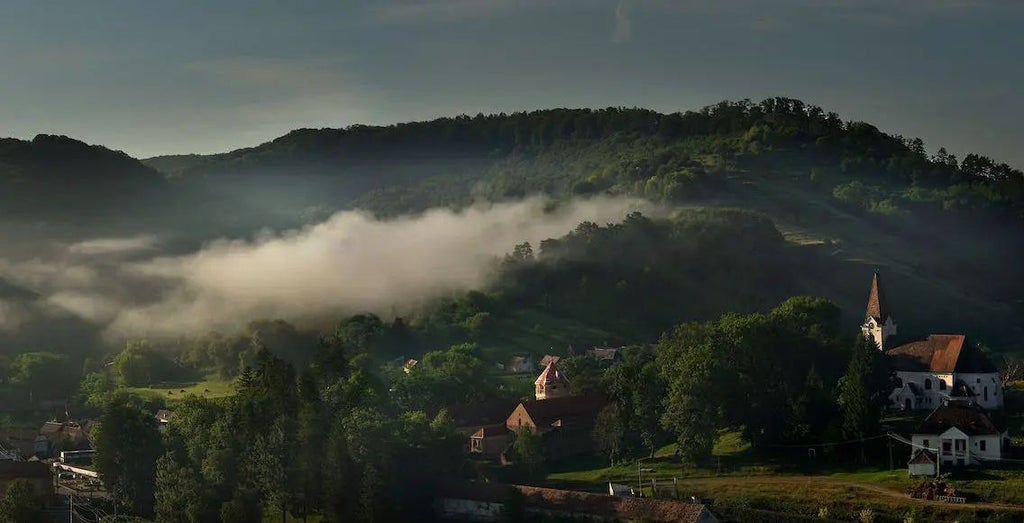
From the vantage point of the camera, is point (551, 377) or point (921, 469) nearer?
point (921, 469)

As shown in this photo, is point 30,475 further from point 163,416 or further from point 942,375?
point 942,375

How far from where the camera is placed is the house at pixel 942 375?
78.3 m

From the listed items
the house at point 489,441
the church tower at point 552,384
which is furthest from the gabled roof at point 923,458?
the church tower at point 552,384

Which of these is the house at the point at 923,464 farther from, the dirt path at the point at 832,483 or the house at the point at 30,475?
the house at the point at 30,475

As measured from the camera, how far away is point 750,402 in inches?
2921

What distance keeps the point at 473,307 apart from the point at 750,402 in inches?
2232

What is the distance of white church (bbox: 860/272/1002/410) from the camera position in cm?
7825

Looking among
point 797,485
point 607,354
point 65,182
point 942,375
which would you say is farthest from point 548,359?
point 65,182

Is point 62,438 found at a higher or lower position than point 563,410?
lower

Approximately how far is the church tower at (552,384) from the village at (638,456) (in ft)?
0.24

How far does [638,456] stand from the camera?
79.6m

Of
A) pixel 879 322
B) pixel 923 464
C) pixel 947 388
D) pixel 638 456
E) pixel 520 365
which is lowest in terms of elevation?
pixel 638 456

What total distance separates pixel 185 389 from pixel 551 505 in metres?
55.6

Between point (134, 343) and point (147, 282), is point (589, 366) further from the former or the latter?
point (147, 282)
